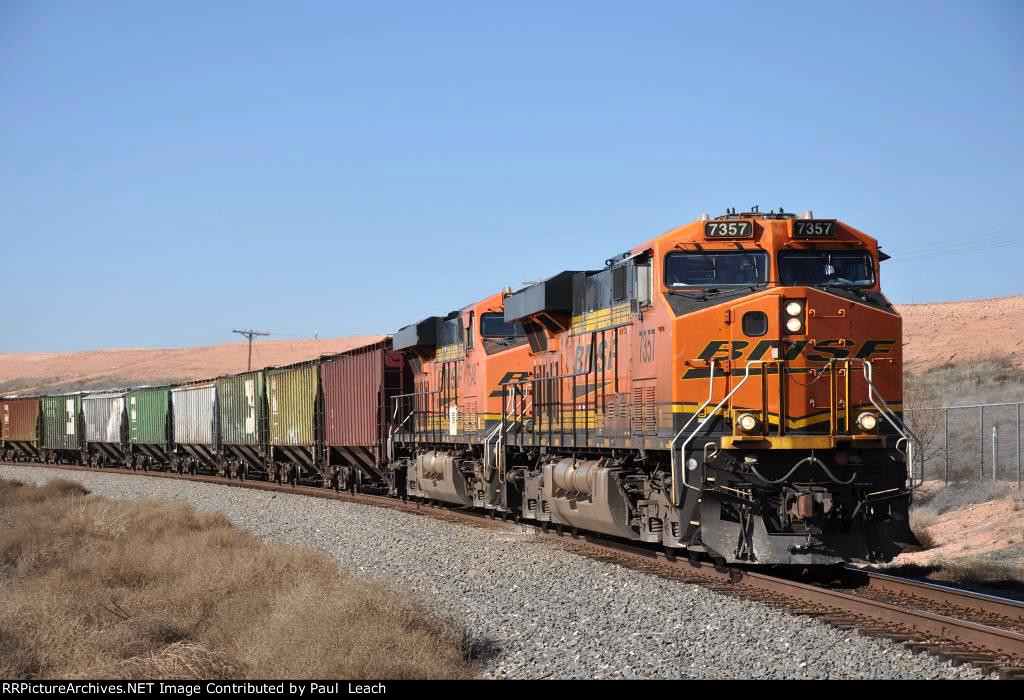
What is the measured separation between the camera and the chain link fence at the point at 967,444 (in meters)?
24.9

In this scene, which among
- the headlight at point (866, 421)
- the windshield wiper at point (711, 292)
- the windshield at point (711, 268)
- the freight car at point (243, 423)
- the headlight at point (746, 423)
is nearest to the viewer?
the headlight at point (746, 423)

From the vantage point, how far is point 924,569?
1423 centimetres

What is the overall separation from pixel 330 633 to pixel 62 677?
189 cm

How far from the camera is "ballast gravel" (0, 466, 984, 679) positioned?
319 inches

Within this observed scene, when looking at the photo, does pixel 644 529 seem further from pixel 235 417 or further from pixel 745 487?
pixel 235 417

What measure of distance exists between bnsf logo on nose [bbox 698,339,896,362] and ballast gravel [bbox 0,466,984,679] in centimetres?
247

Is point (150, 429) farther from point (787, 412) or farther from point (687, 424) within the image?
point (787, 412)

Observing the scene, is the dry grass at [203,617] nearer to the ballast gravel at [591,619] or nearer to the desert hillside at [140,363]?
the ballast gravel at [591,619]

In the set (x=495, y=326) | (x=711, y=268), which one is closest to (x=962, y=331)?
(x=495, y=326)

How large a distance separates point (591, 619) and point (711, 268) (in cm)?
423

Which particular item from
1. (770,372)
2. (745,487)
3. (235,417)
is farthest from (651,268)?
(235,417)

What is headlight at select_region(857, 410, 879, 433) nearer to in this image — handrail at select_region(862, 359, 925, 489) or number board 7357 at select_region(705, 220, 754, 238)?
handrail at select_region(862, 359, 925, 489)

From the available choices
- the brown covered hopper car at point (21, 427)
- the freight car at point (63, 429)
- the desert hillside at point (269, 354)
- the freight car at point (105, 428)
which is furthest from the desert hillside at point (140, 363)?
the freight car at point (105, 428)

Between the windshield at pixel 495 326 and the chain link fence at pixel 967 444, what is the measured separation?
9.62m
